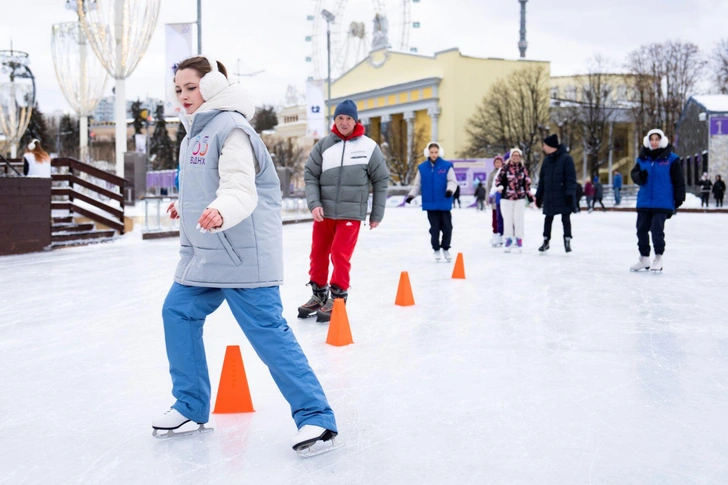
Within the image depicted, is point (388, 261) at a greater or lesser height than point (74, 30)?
lesser

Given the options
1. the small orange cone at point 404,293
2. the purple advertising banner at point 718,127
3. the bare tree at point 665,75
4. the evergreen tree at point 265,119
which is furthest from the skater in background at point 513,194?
the evergreen tree at point 265,119

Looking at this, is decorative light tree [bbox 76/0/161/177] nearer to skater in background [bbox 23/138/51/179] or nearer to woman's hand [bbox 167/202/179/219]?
skater in background [bbox 23/138/51/179]

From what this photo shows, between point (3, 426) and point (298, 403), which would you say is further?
point (3, 426)

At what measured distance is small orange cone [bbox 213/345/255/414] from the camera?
357 centimetres

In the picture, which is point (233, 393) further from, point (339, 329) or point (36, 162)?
point (36, 162)

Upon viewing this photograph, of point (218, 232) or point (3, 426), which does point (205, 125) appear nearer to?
point (218, 232)

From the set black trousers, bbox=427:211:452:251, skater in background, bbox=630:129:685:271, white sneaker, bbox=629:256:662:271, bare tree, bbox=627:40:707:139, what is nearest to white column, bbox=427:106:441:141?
bare tree, bbox=627:40:707:139

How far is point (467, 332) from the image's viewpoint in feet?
18.2

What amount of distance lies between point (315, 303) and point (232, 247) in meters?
3.28

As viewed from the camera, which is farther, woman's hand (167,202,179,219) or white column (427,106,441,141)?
white column (427,106,441,141)

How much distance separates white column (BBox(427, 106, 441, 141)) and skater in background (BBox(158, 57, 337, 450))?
58.0m

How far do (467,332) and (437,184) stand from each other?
16.2ft

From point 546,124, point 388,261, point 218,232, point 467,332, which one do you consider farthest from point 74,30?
point 546,124

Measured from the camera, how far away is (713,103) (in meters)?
36.4
